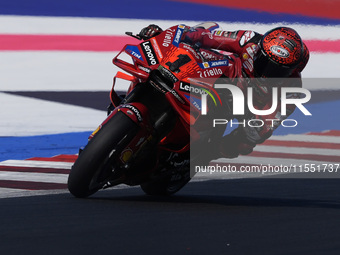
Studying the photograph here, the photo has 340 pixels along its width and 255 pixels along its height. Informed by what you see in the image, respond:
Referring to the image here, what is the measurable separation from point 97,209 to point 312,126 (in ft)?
19.5

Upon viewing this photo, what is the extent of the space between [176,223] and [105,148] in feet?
2.33

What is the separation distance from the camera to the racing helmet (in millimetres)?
5457

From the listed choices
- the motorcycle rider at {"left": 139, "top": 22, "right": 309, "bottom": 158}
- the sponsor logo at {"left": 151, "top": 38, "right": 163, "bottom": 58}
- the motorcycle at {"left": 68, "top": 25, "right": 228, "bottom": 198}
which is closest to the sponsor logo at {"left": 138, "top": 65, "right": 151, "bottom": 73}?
the motorcycle at {"left": 68, "top": 25, "right": 228, "bottom": 198}

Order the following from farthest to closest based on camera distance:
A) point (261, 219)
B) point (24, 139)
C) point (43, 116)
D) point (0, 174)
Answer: point (43, 116) → point (24, 139) → point (0, 174) → point (261, 219)

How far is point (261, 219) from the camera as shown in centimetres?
505

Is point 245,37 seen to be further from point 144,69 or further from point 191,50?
point 144,69

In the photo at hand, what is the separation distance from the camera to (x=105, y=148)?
5168 mm

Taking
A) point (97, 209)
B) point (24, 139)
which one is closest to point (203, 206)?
point (97, 209)

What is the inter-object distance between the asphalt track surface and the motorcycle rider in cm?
47

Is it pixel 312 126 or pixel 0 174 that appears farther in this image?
pixel 312 126

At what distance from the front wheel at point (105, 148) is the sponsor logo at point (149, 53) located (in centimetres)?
44

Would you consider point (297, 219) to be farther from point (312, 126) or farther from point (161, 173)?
point (312, 126)

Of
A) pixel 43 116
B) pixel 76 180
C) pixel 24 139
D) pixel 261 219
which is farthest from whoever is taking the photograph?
pixel 43 116

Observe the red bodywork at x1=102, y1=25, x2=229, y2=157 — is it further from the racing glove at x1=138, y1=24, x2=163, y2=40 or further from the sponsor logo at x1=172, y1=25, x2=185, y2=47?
the racing glove at x1=138, y1=24, x2=163, y2=40
